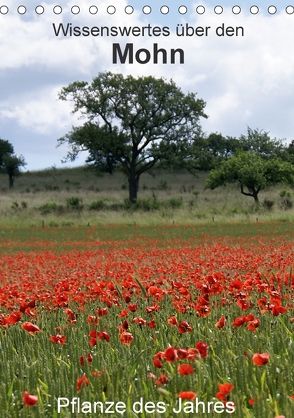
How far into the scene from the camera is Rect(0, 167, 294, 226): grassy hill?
52003 mm

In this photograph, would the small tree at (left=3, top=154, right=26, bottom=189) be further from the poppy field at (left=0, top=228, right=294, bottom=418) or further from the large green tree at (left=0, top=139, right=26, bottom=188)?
the poppy field at (left=0, top=228, right=294, bottom=418)

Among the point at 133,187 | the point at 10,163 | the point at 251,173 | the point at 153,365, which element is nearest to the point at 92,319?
the point at 153,365

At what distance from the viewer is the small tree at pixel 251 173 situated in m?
68.5

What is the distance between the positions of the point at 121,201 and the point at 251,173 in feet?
42.0

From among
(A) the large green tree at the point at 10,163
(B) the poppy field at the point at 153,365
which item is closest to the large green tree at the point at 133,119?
(A) the large green tree at the point at 10,163

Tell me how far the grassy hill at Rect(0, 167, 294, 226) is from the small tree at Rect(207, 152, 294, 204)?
1.48 meters

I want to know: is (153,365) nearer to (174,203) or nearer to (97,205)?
(97,205)

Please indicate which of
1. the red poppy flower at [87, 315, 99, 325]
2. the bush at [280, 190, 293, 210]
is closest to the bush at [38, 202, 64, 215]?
the bush at [280, 190, 293, 210]

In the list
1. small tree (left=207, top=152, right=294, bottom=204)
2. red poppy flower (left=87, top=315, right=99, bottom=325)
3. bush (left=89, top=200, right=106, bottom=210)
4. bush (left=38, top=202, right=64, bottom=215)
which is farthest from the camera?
small tree (left=207, top=152, right=294, bottom=204)

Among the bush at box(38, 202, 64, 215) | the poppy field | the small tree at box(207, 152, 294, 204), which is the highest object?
the small tree at box(207, 152, 294, 204)

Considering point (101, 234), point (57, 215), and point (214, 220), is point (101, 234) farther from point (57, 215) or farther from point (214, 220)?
point (57, 215)

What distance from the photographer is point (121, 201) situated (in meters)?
70.9

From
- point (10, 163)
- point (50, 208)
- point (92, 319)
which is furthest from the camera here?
point (10, 163)

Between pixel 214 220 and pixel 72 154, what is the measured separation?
27958 millimetres
